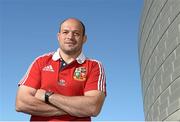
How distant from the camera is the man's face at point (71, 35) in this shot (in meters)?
2.83

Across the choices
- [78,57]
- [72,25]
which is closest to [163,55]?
[78,57]

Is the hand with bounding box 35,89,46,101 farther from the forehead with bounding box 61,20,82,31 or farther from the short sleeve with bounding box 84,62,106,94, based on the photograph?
the forehead with bounding box 61,20,82,31

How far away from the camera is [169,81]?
759 inches

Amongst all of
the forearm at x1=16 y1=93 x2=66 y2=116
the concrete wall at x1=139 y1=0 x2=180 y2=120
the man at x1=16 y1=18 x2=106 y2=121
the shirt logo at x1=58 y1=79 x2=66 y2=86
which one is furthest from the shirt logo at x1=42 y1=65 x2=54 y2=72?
the concrete wall at x1=139 y1=0 x2=180 y2=120

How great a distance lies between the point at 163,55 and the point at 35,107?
18590 millimetres

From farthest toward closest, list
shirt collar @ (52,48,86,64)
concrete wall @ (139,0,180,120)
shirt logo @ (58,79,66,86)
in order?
concrete wall @ (139,0,180,120), shirt collar @ (52,48,86,64), shirt logo @ (58,79,66,86)

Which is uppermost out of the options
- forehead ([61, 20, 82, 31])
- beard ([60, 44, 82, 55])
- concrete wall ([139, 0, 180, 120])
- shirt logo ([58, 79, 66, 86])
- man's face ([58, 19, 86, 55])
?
concrete wall ([139, 0, 180, 120])

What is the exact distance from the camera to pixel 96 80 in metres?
2.96

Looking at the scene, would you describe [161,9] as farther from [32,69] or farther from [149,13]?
[32,69]

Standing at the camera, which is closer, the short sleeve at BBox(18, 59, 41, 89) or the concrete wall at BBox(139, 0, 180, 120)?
the short sleeve at BBox(18, 59, 41, 89)

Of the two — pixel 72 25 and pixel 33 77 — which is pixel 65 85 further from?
pixel 72 25

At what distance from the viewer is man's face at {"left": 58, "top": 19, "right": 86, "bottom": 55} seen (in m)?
2.83

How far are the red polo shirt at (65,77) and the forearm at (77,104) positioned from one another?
4cm

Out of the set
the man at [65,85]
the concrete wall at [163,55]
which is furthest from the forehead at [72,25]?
the concrete wall at [163,55]
